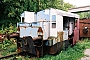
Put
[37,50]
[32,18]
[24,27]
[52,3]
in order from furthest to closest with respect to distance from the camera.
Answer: [52,3] → [32,18] → [24,27] → [37,50]

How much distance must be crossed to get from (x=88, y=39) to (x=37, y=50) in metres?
8.29

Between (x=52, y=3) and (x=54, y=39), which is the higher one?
(x=52, y=3)

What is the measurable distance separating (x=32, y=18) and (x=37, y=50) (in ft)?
9.96

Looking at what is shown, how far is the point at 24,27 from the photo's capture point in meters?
9.38

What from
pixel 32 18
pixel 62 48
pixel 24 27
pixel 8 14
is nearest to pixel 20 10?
pixel 8 14

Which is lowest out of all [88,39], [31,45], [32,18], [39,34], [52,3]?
[88,39]

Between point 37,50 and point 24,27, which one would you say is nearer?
point 37,50

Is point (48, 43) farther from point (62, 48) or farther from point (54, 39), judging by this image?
point (62, 48)

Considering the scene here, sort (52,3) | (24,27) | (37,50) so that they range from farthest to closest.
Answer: (52,3) → (24,27) → (37,50)

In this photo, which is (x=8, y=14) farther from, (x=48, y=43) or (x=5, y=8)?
(x=48, y=43)

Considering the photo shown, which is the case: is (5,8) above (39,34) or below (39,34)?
above

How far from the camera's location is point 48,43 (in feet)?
27.9

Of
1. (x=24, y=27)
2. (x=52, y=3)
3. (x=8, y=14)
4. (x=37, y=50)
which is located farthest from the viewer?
(x=52, y=3)

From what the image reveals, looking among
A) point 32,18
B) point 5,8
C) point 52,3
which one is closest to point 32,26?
point 32,18
